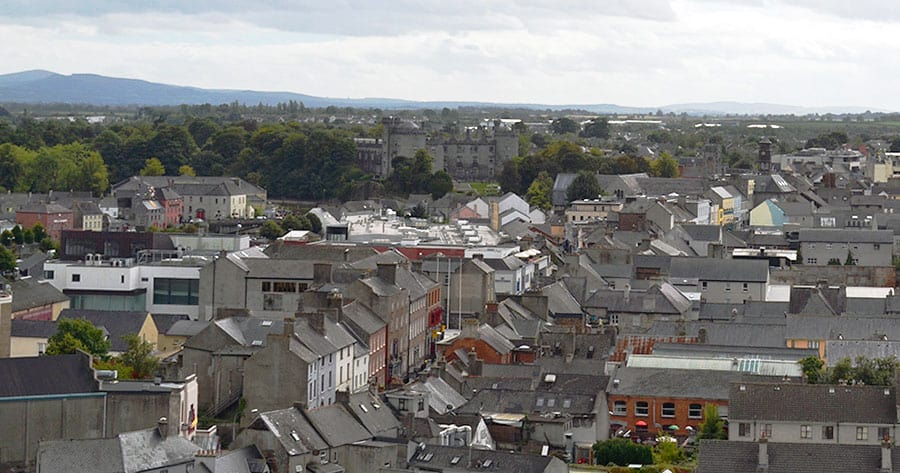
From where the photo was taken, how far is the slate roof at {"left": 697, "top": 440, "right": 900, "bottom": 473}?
31938 mm

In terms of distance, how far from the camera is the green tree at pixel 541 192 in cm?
11061

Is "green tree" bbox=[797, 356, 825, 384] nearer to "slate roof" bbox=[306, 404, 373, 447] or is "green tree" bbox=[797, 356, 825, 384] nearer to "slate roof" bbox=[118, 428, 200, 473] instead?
"slate roof" bbox=[306, 404, 373, 447]

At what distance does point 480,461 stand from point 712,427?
7.71 meters

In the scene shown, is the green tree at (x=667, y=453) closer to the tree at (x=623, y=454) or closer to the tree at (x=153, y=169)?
the tree at (x=623, y=454)

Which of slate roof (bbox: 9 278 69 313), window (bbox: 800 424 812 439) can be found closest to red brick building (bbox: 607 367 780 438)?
window (bbox: 800 424 812 439)

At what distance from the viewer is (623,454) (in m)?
39.2

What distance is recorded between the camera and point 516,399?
42.5 metres

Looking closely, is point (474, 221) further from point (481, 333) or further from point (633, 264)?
point (481, 333)

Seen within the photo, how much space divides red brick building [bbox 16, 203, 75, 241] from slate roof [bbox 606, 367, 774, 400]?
58112 mm

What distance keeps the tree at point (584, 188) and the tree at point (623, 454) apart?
66.3 metres

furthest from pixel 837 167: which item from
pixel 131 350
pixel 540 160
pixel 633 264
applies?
pixel 131 350

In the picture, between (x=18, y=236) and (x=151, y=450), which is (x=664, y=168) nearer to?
(x=18, y=236)

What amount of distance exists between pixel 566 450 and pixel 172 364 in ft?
43.8

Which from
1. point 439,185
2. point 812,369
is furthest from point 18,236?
point 812,369
